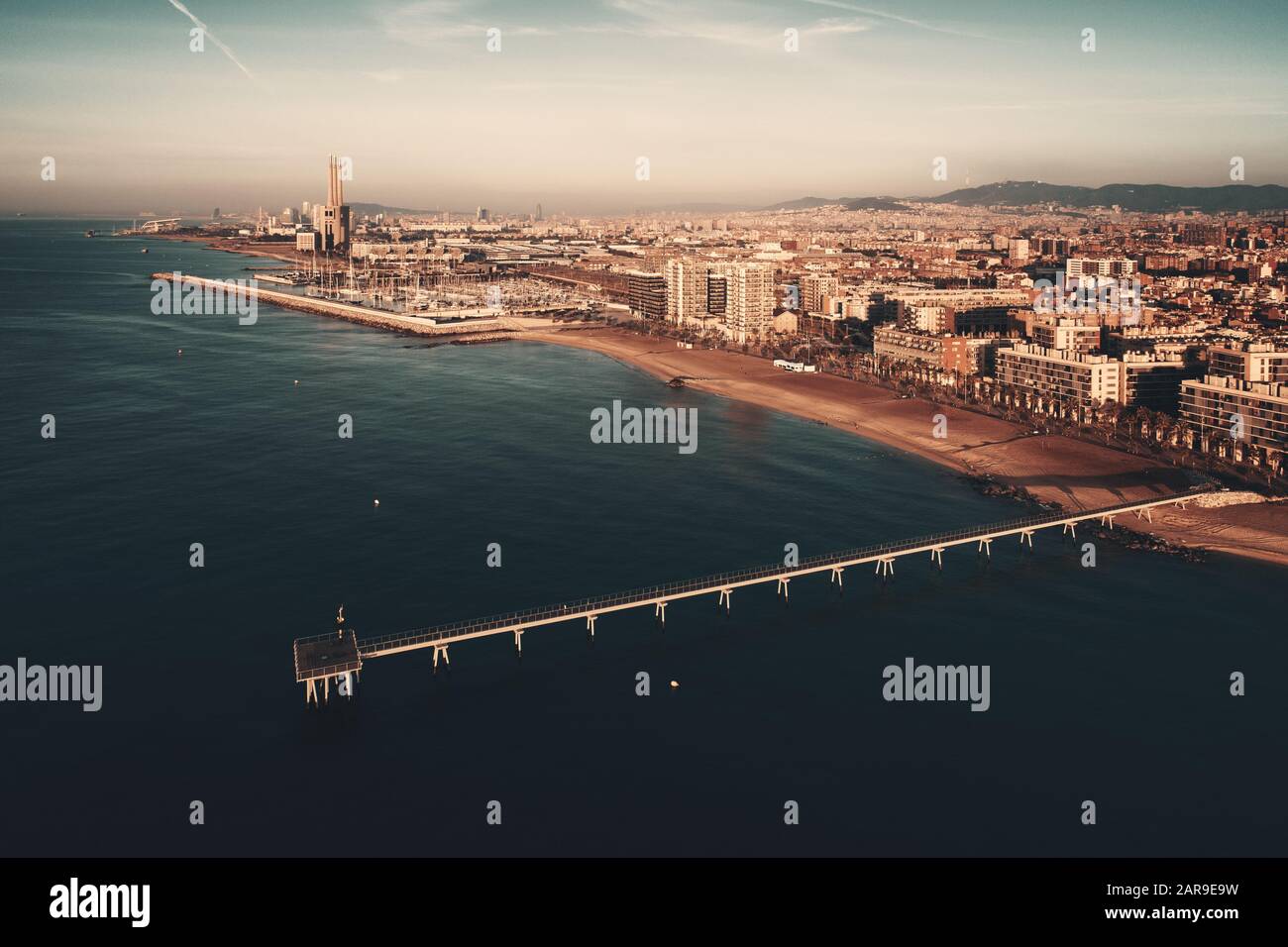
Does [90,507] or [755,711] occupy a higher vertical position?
[90,507]

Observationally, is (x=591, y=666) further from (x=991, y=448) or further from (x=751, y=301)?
(x=751, y=301)

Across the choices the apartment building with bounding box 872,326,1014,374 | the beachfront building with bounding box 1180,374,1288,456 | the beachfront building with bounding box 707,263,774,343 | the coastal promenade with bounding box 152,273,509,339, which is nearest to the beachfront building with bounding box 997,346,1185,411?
the beachfront building with bounding box 1180,374,1288,456

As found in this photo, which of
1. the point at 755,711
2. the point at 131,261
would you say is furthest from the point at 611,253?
the point at 755,711

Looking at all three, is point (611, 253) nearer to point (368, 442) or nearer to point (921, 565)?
point (368, 442)

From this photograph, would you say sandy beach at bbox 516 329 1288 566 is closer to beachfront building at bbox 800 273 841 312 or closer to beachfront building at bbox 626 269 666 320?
beachfront building at bbox 800 273 841 312

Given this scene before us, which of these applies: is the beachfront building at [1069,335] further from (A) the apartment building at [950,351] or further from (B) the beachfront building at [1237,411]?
(B) the beachfront building at [1237,411]
